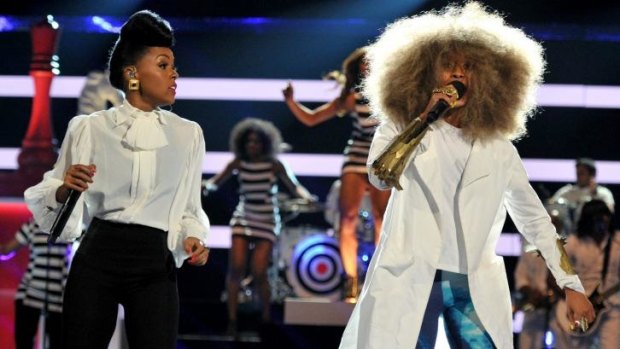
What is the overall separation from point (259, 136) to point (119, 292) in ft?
20.3

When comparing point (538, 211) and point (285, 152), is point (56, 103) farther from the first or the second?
point (538, 211)

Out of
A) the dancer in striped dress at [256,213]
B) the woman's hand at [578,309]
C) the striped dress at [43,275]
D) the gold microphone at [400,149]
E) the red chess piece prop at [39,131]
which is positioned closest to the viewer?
the gold microphone at [400,149]

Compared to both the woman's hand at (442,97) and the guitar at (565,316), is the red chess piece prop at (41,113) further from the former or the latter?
the woman's hand at (442,97)

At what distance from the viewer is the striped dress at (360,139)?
777 centimetres

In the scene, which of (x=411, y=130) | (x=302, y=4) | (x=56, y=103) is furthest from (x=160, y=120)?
(x=56, y=103)

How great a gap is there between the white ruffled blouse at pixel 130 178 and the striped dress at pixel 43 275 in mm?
3196

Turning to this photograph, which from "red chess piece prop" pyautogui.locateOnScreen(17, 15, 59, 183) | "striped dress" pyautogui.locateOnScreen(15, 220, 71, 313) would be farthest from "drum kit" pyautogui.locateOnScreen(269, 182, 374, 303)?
"striped dress" pyautogui.locateOnScreen(15, 220, 71, 313)

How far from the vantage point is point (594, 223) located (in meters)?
7.49

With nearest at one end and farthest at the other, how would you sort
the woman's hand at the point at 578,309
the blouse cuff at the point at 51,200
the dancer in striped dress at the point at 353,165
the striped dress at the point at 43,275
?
the blouse cuff at the point at 51,200, the woman's hand at the point at 578,309, the striped dress at the point at 43,275, the dancer in striped dress at the point at 353,165

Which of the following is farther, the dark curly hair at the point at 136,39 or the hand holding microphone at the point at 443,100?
the dark curly hair at the point at 136,39

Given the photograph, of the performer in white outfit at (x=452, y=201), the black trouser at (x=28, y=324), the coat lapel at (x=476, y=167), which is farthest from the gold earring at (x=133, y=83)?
the black trouser at (x=28, y=324)

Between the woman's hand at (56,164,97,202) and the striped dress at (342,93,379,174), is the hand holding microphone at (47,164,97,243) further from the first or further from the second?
the striped dress at (342,93,379,174)

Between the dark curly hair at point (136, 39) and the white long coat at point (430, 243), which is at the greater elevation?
the dark curly hair at point (136, 39)

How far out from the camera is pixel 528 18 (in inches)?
447
